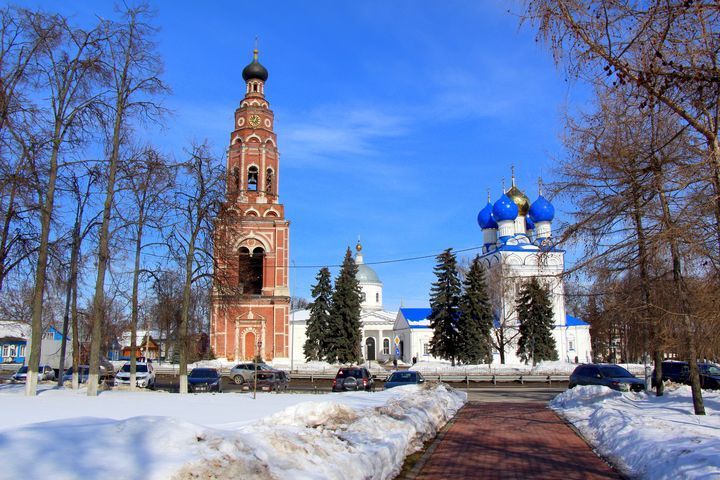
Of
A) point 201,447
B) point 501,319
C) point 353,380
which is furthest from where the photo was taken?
point 501,319

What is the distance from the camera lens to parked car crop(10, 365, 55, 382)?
33.8 metres

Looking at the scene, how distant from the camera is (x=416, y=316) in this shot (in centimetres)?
7156

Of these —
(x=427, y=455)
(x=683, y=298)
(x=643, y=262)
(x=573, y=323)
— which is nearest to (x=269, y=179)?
(x=573, y=323)

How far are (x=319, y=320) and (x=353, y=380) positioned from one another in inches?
1070

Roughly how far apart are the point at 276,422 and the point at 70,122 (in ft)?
40.9

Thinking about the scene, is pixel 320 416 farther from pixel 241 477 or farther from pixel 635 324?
pixel 635 324

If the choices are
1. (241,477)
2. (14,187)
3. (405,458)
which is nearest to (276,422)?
(405,458)

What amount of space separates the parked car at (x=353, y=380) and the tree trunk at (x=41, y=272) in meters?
13.9

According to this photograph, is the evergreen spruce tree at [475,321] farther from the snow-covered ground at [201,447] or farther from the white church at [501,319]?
the snow-covered ground at [201,447]

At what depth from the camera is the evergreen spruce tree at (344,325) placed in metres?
52.1

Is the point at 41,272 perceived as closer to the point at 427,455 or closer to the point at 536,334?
the point at 427,455

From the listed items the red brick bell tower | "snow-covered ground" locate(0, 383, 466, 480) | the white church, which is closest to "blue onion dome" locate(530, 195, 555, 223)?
the white church

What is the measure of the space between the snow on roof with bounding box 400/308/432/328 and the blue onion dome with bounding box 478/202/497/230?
41.0 ft

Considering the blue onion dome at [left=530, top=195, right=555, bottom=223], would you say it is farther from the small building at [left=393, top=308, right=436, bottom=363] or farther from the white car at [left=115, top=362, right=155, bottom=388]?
the white car at [left=115, top=362, right=155, bottom=388]
